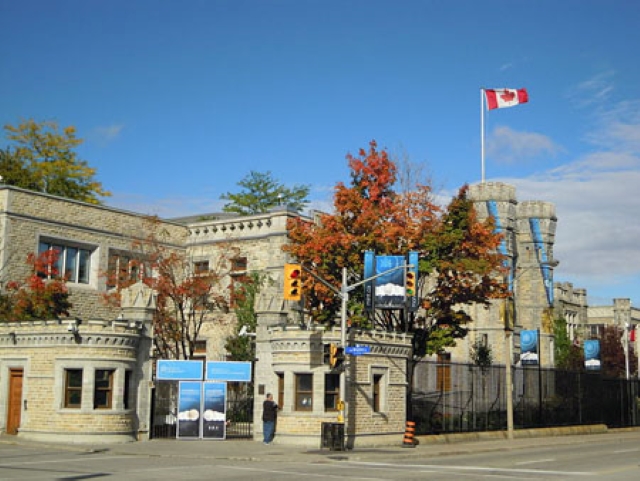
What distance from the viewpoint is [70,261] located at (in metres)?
43.2

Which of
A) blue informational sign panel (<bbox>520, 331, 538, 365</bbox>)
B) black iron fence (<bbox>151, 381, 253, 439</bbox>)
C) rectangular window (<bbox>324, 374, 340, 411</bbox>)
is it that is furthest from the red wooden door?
blue informational sign panel (<bbox>520, 331, 538, 365</bbox>)

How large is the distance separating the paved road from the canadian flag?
27261 mm

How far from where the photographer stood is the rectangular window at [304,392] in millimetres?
30766

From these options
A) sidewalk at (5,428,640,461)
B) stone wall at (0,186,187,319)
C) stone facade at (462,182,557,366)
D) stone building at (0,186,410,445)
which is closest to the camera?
sidewalk at (5,428,640,461)

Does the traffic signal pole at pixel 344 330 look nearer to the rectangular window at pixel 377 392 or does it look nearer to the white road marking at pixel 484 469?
the rectangular window at pixel 377 392

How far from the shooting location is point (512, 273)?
64.5 meters

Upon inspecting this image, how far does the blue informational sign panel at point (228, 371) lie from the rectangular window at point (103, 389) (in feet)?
12.0

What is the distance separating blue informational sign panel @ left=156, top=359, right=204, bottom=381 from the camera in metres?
31.6

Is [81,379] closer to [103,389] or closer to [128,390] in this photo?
[103,389]

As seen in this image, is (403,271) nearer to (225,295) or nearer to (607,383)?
(225,295)

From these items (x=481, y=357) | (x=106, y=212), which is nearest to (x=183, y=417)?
(x=106, y=212)

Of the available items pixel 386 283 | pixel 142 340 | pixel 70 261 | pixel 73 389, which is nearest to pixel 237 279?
pixel 70 261

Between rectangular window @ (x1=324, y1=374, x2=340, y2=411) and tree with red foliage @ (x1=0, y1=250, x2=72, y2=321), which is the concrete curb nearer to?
rectangular window @ (x1=324, y1=374, x2=340, y2=411)

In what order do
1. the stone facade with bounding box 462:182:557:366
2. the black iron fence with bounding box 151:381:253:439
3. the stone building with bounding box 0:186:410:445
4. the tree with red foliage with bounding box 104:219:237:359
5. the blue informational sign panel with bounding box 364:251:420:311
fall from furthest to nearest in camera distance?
the stone facade with bounding box 462:182:557:366, the tree with red foliage with bounding box 104:219:237:359, the blue informational sign panel with bounding box 364:251:420:311, the black iron fence with bounding box 151:381:253:439, the stone building with bounding box 0:186:410:445
